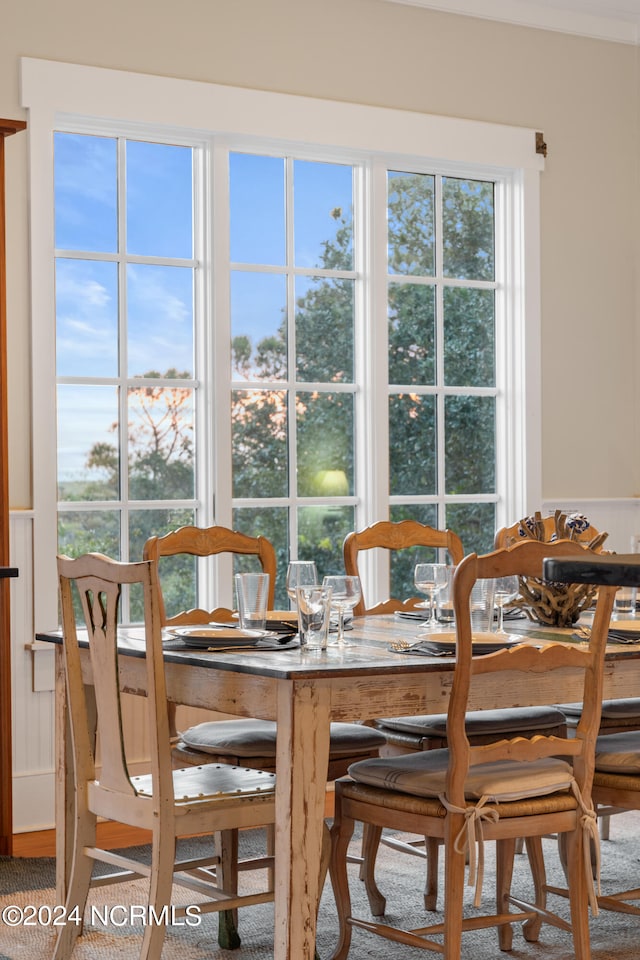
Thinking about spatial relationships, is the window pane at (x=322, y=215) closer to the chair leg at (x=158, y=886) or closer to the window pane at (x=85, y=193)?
the window pane at (x=85, y=193)

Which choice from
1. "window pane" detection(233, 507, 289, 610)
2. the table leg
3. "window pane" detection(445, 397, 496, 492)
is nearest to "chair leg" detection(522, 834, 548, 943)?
the table leg

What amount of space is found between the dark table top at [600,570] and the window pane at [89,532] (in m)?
3.24

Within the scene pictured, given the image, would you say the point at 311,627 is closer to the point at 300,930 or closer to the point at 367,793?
the point at 367,793

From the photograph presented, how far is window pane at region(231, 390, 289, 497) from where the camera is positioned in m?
4.36

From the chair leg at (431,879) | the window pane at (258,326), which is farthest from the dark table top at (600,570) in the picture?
the window pane at (258,326)

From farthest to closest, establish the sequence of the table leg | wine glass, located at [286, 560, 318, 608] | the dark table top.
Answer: wine glass, located at [286, 560, 318, 608] < the table leg < the dark table top

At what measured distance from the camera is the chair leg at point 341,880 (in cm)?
255

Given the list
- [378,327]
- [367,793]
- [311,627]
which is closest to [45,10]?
[378,327]

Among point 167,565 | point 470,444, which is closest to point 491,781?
point 167,565

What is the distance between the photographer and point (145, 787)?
2.44 m

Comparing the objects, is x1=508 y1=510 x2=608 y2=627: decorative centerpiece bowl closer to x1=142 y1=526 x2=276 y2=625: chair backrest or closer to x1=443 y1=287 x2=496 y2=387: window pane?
x1=142 y1=526 x2=276 y2=625: chair backrest

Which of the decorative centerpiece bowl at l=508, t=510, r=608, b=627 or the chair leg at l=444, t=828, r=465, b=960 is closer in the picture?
the chair leg at l=444, t=828, r=465, b=960

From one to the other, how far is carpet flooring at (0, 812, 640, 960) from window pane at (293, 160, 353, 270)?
7.35 feet

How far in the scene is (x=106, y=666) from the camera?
2455 millimetres
